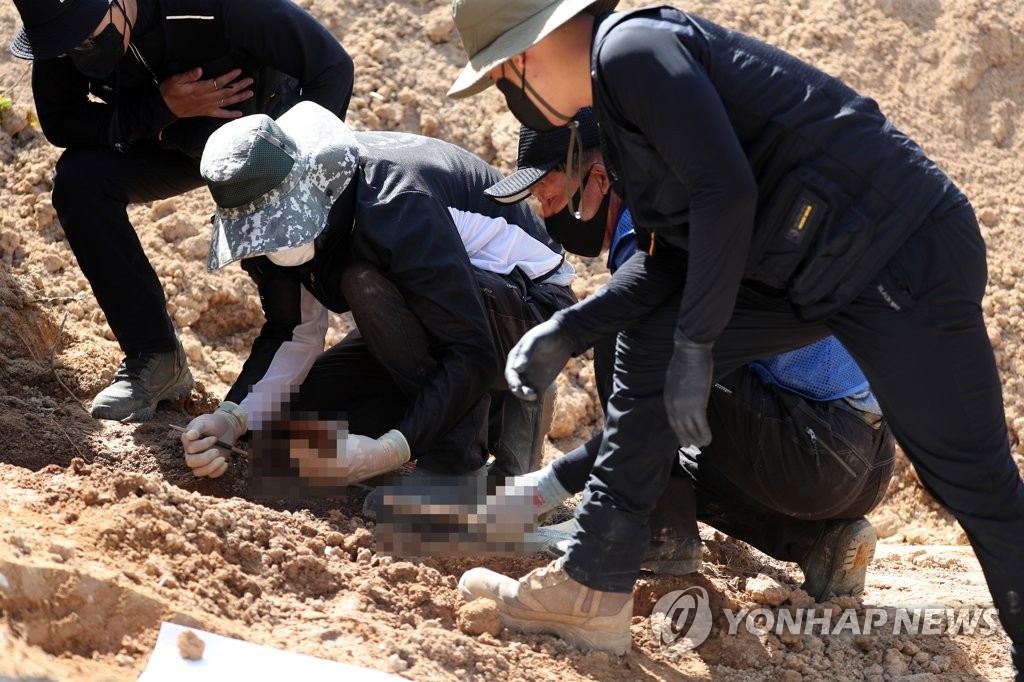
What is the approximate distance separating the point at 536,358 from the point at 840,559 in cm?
122

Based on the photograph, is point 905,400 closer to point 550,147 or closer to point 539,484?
point 539,484

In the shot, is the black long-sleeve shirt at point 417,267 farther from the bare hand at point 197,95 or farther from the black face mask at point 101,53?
the black face mask at point 101,53

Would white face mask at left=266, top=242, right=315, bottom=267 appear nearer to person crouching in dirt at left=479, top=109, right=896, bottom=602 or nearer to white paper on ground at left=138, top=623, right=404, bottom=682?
person crouching in dirt at left=479, top=109, right=896, bottom=602

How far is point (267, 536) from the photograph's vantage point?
2992 millimetres

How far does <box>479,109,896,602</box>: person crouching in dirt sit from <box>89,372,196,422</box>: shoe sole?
155 centimetres

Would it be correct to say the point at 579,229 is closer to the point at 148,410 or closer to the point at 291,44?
the point at 291,44

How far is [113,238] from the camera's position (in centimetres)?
401

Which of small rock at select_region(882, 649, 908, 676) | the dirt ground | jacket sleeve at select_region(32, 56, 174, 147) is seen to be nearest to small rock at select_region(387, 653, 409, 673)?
the dirt ground

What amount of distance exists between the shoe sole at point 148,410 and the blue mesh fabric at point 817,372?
6.97 feet

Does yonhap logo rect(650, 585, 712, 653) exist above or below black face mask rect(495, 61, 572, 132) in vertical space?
below

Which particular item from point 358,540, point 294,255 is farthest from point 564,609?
point 294,255

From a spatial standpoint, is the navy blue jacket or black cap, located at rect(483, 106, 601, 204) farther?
black cap, located at rect(483, 106, 601, 204)

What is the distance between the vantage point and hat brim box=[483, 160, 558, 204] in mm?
3576

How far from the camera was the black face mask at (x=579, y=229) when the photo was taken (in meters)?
3.56
